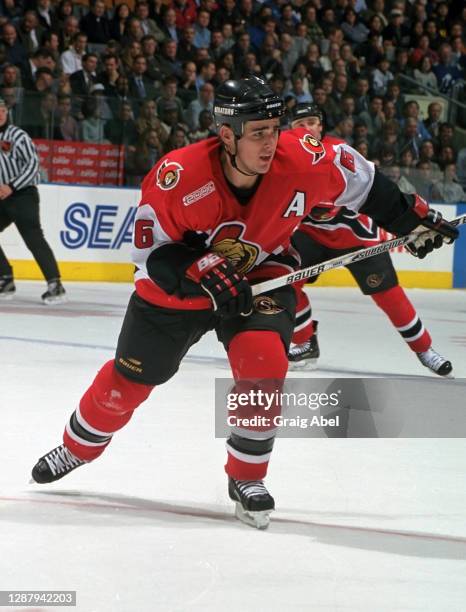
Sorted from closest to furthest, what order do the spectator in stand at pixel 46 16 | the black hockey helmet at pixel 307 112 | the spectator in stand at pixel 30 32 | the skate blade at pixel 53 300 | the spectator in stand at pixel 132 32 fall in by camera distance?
the black hockey helmet at pixel 307 112
the skate blade at pixel 53 300
the spectator in stand at pixel 30 32
the spectator in stand at pixel 46 16
the spectator in stand at pixel 132 32

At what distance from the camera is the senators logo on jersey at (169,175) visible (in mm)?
2631

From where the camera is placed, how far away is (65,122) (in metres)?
8.36

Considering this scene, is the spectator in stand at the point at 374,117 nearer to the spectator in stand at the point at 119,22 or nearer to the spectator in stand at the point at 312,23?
the spectator in stand at the point at 312,23

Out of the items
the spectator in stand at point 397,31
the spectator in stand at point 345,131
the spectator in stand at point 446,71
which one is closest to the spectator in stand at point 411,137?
the spectator in stand at point 345,131

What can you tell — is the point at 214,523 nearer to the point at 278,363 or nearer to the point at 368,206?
the point at 278,363

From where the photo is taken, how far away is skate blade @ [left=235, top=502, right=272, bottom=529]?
103 inches

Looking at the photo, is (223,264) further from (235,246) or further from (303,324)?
(303,324)

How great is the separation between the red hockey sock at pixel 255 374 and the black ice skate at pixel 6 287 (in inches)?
181

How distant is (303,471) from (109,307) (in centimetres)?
397

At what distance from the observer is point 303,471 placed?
3180 millimetres

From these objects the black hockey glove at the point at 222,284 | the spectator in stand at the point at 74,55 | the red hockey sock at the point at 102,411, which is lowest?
the spectator in stand at the point at 74,55

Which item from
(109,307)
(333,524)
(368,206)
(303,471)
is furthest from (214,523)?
(109,307)

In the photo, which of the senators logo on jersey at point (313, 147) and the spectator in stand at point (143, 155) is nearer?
the senators logo on jersey at point (313, 147)

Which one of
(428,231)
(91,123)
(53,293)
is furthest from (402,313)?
(91,123)
